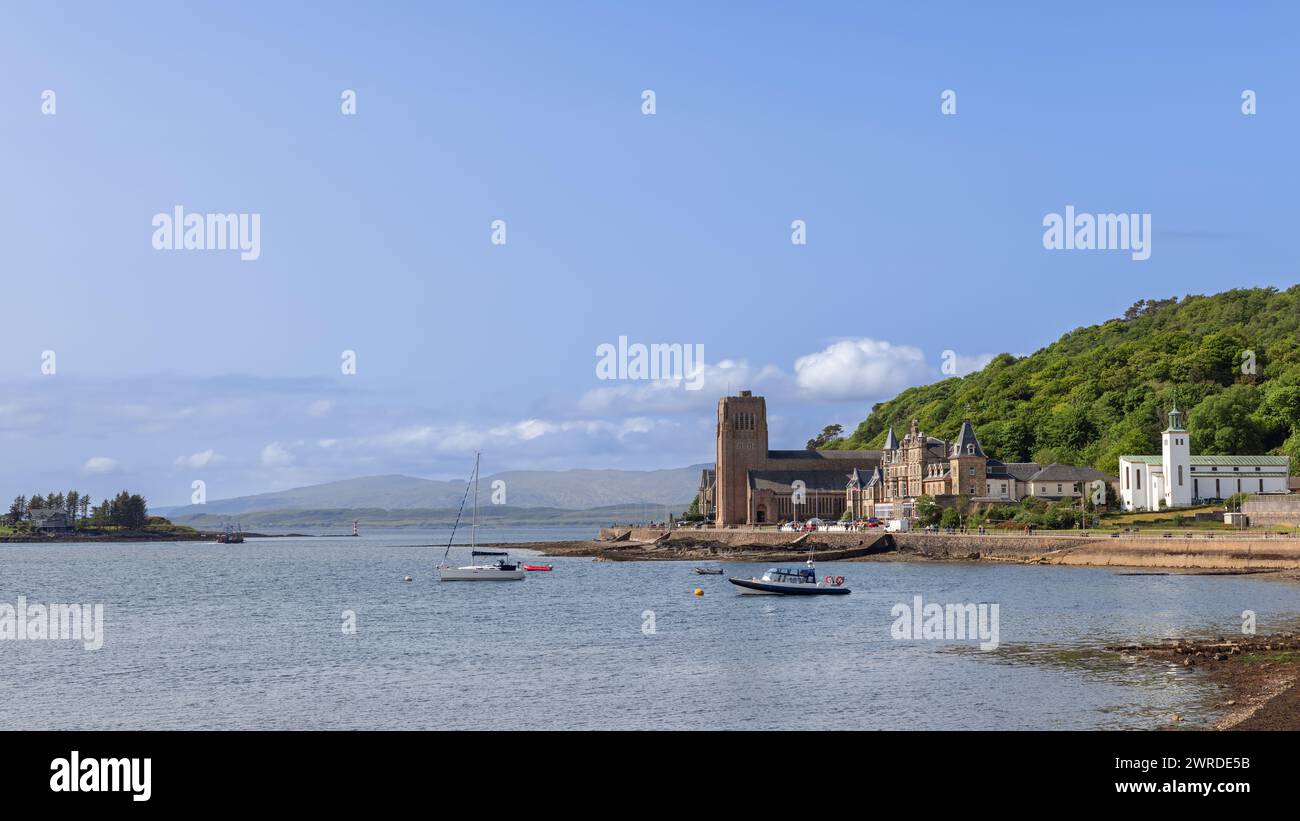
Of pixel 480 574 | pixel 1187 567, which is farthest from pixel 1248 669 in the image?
pixel 480 574

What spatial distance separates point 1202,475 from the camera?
134 metres

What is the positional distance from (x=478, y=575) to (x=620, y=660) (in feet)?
176

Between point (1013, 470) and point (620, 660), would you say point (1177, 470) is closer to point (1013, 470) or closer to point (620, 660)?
point (1013, 470)

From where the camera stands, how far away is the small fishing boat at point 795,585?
265 feet

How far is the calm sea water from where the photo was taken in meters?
35.3

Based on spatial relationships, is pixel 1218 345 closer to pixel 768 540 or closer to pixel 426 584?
pixel 768 540

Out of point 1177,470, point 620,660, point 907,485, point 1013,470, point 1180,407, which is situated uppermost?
point 1180,407

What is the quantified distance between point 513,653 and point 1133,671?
77.9 feet

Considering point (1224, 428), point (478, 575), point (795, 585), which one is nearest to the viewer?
point (795, 585)

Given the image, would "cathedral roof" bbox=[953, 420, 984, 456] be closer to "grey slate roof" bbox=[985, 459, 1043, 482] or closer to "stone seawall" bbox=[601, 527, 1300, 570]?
"grey slate roof" bbox=[985, 459, 1043, 482]

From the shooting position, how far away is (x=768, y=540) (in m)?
152

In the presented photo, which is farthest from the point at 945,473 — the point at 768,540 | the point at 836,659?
the point at 836,659

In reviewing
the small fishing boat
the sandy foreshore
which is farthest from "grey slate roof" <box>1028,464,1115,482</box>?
the small fishing boat
